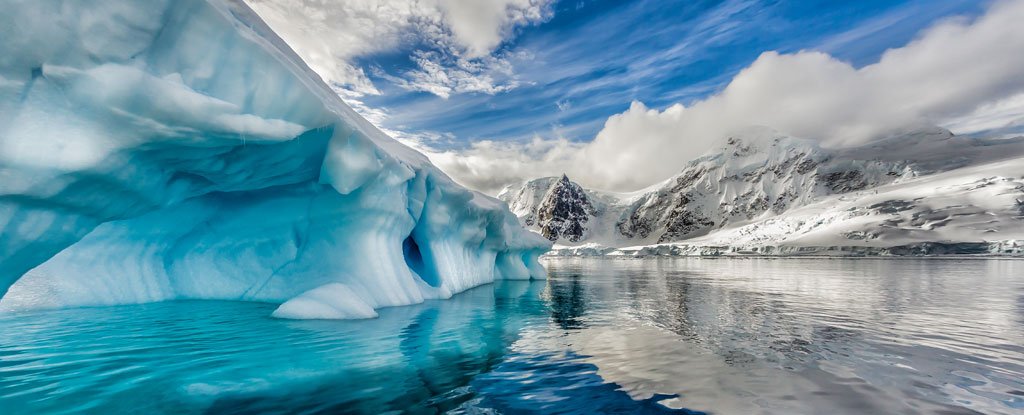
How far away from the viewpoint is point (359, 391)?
5215 millimetres

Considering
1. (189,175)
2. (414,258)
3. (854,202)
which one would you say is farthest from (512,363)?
(854,202)

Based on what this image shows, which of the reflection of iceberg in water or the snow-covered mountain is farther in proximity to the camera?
the snow-covered mountain

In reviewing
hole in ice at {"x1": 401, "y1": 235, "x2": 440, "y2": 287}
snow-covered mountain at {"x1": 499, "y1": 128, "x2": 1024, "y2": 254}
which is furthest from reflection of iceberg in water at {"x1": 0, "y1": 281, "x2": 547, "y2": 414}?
snow-covered mountain at {"x1": 499, "y1": 128, "x2": 1024, "y2": 254}

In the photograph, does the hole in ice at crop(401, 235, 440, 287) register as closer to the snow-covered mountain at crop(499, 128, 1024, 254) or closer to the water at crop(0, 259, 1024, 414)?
the water at crop(0, 259, 1024, 414)

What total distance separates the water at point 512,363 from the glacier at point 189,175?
146cm

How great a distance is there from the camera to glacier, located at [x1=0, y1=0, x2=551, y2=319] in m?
5.60

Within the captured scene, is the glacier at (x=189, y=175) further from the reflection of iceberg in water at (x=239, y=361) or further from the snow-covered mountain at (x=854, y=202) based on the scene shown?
the snow-covered mountain at (x=854, y=202)

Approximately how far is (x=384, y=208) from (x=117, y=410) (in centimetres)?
825

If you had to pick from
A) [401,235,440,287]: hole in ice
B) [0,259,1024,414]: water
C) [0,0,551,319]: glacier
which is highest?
[0,0,551,319]: glacier

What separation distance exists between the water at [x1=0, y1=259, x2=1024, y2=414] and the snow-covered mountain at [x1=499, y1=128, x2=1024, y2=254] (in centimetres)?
9162

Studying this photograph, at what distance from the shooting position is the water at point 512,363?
4.78m

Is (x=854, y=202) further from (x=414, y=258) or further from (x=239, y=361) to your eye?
(x=239, y=361)

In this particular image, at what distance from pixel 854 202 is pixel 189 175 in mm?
151934

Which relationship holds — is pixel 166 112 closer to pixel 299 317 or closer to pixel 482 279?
pixel 299 317
